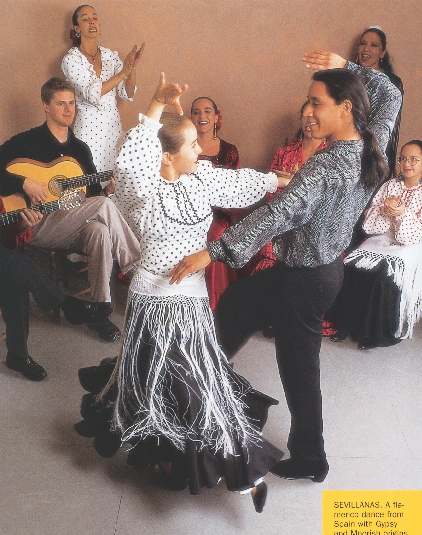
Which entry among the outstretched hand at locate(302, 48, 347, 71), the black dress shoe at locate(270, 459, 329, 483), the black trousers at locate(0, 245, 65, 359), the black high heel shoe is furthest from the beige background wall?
the black high heel shoe

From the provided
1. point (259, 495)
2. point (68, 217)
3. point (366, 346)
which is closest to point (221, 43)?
point (68, 217)

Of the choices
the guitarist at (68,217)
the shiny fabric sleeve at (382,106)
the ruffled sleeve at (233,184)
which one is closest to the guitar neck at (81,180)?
the guitarist at (68,217)

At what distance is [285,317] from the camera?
1943 millimetres

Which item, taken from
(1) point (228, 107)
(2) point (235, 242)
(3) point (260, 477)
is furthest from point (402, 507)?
(1) point (228, 107)

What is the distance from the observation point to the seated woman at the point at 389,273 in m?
3.09

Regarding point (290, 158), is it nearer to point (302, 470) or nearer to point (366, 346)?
point (366, 346)

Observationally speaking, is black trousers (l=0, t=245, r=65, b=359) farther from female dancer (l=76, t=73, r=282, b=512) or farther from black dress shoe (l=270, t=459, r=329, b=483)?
black dress shoe (l=270, t=459, r=329, b=483)

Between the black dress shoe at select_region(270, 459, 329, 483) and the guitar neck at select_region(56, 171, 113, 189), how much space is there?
72.8 inches

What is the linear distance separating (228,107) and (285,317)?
241cm

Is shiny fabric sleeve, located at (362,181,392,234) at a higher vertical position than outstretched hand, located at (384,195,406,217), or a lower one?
lower

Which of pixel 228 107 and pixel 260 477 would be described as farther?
pixel 228 107

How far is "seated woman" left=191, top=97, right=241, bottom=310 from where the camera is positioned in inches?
127

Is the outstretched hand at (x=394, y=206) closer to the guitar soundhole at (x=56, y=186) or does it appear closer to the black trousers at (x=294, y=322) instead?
the black trousers at (x=294, y=322)

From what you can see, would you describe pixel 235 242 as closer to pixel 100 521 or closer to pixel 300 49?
pixel 100 521
